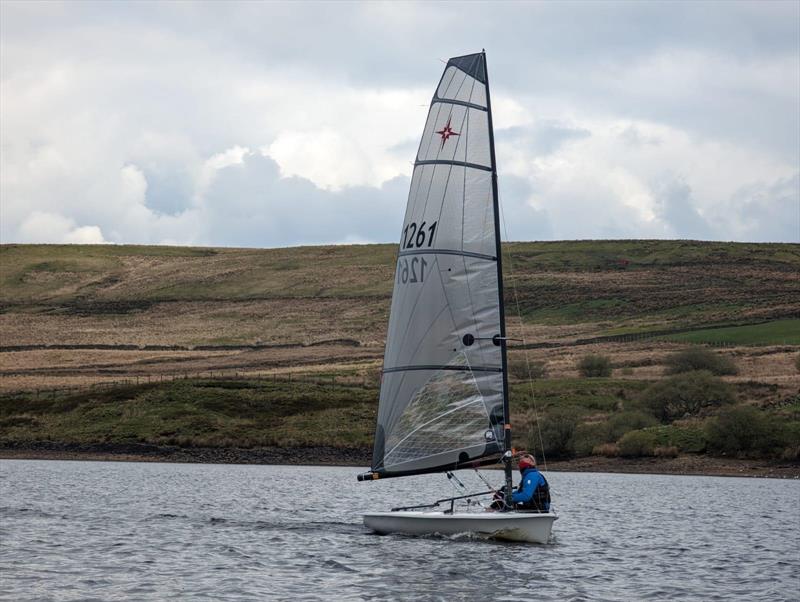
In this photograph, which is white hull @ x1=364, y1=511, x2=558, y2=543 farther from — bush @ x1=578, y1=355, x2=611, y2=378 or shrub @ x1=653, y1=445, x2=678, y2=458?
bush @ x1=578, y1=355, x2=611, y2=378

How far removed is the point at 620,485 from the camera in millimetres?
68312

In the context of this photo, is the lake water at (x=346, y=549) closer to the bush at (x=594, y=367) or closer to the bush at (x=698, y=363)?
the bush at (x=698, y=363)

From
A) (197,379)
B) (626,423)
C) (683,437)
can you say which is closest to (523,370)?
(626,423)

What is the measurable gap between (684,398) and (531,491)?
5873cm

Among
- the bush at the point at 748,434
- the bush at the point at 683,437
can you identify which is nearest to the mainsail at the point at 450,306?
the bush at the point at 748,434

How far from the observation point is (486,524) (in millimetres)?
33812

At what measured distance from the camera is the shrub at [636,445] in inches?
3164

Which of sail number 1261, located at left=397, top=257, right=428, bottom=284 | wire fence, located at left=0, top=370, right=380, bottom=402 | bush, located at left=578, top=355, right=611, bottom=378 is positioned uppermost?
bush, located at left=578, top=355, right=611, bottom=378

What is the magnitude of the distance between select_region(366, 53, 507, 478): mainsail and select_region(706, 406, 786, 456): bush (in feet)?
149

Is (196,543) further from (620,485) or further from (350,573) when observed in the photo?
(620,485)

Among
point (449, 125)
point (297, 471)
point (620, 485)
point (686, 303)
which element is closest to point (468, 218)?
point (449, 125)

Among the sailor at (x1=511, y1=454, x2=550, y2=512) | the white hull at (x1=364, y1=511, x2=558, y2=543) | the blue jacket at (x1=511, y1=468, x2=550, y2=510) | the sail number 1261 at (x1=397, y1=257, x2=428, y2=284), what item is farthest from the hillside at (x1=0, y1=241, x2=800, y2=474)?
the white hull at (x1=364, y1=511, x2=558, y2=543)

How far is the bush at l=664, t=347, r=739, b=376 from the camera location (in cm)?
10956

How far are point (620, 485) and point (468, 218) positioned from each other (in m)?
36.3
